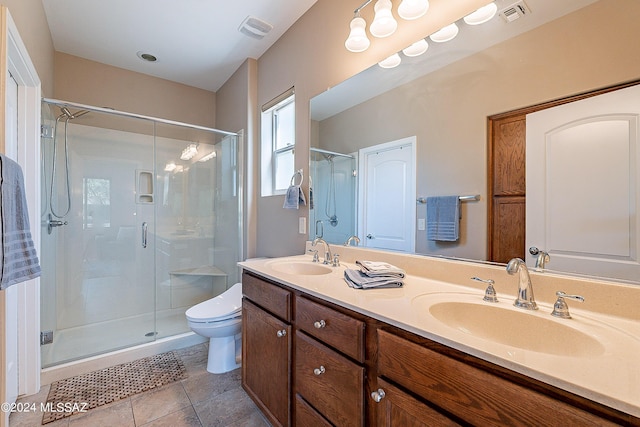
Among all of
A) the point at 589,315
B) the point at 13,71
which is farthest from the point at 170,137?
the point at 589,315

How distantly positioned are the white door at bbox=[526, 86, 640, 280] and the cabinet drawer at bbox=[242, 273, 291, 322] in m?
1.01

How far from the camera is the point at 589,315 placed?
0.84 meters

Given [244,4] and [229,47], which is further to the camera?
[229,47]

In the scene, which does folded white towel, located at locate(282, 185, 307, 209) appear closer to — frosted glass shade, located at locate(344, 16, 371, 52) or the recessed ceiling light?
frosted glass shade, located at locate(344, 16, 371, 52)

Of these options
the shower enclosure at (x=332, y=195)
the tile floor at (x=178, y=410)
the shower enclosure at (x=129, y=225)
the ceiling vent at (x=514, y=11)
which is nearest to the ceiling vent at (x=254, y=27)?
the shower enclosure at (x=129, y=225)

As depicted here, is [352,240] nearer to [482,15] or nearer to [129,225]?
[482,15]

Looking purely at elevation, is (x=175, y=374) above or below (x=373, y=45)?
below

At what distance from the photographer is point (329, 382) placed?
1043 mm

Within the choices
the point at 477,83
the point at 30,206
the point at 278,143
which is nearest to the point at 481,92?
the point at 477,83

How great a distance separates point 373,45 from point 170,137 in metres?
2.32

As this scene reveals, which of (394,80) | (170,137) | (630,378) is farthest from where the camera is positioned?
(170,137)

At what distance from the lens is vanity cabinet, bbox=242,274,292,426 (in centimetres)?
129

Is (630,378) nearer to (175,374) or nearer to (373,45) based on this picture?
(373,45)

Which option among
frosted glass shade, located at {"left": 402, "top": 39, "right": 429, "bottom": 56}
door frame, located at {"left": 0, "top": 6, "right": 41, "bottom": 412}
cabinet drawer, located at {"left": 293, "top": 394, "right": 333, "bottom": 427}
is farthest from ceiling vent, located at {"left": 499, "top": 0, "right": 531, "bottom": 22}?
door frame, located at {"left": 0, "top": 6, "right": 41, "bottom": 412}
